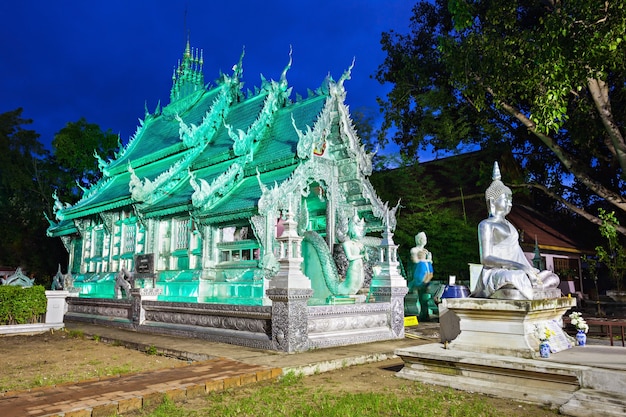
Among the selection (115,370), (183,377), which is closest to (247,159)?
(115,370)

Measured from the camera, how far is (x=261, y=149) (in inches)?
555

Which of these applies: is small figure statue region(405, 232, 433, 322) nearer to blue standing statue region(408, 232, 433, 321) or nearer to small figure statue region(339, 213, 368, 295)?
blue standing statue region(408, 232, 433, 321)

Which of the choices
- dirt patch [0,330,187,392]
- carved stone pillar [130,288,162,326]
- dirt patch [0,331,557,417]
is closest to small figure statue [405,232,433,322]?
dirt patch [0,331,557,417]

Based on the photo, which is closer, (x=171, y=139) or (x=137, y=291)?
(x=137, y=291)

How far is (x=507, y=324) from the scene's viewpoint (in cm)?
581

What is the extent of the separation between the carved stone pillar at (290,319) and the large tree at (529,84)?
7.71 metres

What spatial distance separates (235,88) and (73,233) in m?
8.95

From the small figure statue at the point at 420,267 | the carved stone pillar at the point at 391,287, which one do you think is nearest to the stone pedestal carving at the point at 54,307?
the carved stone pillar at the point at 391,287

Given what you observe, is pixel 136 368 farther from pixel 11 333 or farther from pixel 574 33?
pixel 574 33

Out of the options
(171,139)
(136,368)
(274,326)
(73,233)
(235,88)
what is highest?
(235,88)

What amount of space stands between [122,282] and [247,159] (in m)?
5.40

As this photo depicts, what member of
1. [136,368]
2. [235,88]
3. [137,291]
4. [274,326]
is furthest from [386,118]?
[136,368]

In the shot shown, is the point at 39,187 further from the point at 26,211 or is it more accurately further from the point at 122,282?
the point at 122,282

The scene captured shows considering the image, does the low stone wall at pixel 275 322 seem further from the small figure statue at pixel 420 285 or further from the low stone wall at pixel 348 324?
the small figure statue at pixel 420 285
